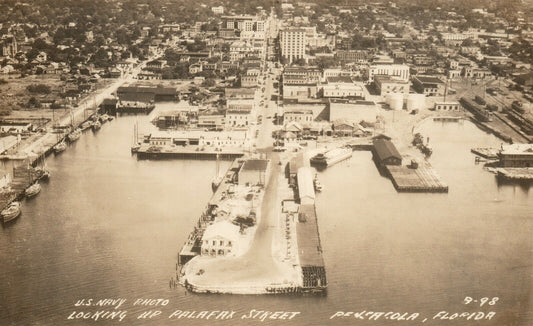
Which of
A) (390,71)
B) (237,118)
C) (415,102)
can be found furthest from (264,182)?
(390,71)

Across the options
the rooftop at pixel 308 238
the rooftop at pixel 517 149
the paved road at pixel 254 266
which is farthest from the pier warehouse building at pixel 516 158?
the paved road at pixel 254 266

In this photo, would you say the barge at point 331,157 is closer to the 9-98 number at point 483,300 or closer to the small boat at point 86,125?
the 9-98 number at point 483,300

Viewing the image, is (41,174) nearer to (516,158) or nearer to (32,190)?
(32,190)

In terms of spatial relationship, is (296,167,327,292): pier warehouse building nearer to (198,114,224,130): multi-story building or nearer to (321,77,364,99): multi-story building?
(198,114,224,130): multi-story building

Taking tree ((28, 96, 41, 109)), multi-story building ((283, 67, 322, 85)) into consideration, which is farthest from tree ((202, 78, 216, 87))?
tree ((28, 96, 41, 109))

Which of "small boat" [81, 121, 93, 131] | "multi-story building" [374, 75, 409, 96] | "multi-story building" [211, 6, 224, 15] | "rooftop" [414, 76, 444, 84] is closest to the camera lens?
"small boat" [81, 121, 93, 131]
